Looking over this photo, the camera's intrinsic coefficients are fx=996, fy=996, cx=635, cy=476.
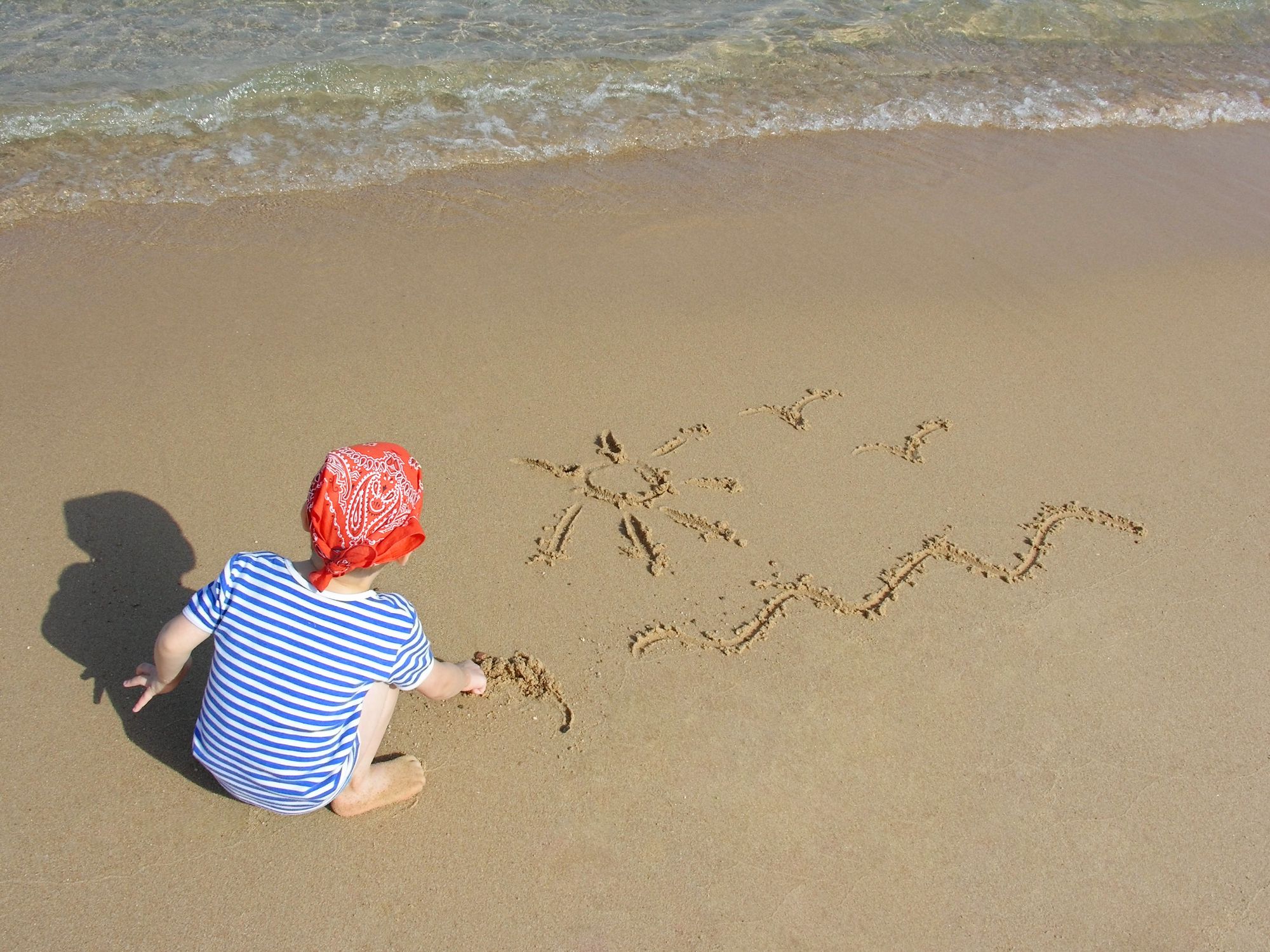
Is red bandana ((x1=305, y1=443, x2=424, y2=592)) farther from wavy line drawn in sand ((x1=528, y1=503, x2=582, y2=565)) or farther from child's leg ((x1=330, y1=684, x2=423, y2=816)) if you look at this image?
wavy line drawn in sand ((x1=528, y1=503, x2=582, y2=565))

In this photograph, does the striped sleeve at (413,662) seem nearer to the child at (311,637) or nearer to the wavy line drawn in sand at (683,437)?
the child at (311,637)

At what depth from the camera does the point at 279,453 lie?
312 centimetres

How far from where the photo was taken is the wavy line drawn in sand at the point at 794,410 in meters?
3.46

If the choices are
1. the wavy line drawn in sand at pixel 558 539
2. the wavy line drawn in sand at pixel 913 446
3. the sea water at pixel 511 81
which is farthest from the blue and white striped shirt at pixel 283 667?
the sea water at pixel 511 81

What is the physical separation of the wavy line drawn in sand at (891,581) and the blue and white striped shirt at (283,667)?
82cm

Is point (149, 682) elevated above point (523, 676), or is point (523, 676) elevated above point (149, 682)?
point (149, 682)

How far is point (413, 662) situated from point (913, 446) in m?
1.98

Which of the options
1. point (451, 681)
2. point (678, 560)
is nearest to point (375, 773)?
point (451, 681)

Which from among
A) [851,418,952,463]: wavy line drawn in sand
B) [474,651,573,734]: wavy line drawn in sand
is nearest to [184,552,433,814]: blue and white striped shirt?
[474,651,573,734]: wavy line drawn in sand

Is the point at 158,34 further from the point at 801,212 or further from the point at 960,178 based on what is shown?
the point at 960,178

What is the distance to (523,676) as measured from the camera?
2.54 m

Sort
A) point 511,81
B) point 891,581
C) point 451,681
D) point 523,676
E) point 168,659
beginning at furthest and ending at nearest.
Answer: point 511,81
point 891,581
point 523,676
point 451,681
point 168,659

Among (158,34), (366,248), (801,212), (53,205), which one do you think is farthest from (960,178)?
(158,34)

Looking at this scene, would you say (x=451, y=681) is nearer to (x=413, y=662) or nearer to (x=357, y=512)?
(x=413, y=662)
